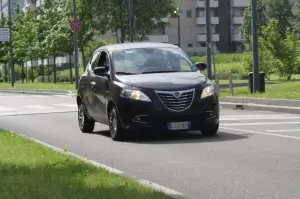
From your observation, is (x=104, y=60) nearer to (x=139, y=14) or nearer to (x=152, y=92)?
(x=152, y=92)

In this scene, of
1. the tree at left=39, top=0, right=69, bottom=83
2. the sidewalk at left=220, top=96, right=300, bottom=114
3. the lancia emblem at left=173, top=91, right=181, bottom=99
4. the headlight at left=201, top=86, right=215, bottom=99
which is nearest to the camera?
the lancia emblem at left=173, top=91, right=181, bottom=99

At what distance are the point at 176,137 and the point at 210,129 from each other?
2.13 ft

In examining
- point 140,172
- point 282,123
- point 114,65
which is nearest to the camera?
point 140,172

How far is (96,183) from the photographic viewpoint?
8.22m

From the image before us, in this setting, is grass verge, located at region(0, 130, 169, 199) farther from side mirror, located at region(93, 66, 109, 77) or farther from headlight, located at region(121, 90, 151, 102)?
side mirror, located at region(93, 66, 109, 77)

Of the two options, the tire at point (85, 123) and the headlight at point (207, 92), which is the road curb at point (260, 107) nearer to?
the tire at point (85, 123)

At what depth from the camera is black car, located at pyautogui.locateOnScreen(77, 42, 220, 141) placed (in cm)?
1355

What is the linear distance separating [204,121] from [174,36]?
9096 centimetres

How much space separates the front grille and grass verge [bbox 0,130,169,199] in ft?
8.68

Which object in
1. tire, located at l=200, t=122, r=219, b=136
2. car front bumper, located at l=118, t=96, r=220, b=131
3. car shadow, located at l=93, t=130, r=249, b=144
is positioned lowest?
car shadow, located at l=93, t=130, r=249, b=144

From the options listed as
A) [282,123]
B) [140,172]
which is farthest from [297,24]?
[140,172]

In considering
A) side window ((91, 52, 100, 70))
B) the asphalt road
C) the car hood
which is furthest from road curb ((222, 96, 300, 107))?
the car hood

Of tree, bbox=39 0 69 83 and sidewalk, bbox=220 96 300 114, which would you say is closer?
sidewalk, bbox=220 96 300 114

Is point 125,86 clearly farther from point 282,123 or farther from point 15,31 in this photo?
point 15,31
